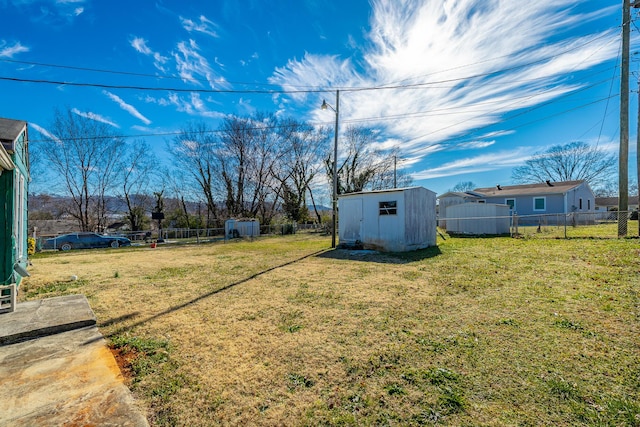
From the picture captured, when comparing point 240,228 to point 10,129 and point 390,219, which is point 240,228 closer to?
point 390,219

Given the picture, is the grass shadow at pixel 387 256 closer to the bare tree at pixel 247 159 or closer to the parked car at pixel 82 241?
the parked car at pixel 82 241

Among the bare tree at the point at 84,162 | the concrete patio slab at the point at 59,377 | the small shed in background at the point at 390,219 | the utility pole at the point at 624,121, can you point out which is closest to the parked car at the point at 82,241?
the bare tree at the point at 84,162

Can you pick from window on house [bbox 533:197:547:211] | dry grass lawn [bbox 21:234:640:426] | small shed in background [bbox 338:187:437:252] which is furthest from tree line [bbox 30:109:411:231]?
dry grass lawn [bbox 21:234:640:426]

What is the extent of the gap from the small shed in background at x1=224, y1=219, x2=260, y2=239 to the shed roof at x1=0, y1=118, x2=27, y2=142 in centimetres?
1431

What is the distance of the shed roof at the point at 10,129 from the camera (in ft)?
15.8

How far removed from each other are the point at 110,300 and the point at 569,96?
18.1 meters

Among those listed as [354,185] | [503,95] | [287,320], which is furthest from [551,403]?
[354,185]

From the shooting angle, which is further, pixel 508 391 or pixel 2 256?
pixel 2 256

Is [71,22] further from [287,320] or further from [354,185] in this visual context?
[354,185]

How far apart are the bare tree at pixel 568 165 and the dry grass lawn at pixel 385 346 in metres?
35.9

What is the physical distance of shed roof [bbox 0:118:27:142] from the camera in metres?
4.83

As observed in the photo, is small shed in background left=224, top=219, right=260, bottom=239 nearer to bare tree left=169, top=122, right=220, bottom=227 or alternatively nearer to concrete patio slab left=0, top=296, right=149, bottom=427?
bare tree left=169, top=122, right=220, bottom=227

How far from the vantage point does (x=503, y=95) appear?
12531 mm

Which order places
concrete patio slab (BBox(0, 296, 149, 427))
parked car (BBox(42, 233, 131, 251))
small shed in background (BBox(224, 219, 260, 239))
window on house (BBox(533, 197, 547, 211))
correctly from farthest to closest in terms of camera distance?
window on house (BBox(533, 197, 547, 211)) → small shed in background (BBox(224, 219, 260, 239)) → parked car (BBox(42, 233, 131, 251)) → concrete patio slab (BBox(0, 296, 149, 427))
